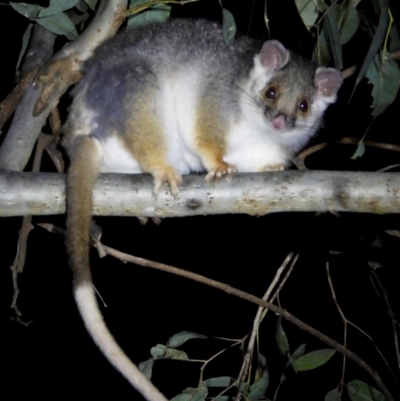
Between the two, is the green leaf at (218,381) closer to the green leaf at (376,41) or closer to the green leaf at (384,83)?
the green leaf at (384,83)

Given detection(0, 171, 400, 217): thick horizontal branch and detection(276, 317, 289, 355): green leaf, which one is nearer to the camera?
detection(0, 171, 400, 217): thick horizontal branch

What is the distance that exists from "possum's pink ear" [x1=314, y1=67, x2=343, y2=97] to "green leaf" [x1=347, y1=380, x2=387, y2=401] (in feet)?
5.43

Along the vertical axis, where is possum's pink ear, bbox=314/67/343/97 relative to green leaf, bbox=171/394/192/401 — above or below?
above

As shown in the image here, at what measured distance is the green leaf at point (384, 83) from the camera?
2937 mm

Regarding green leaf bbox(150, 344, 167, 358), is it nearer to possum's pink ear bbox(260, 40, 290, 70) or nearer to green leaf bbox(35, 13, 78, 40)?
possum's pink ear bbox(260, 40, 290, 70)

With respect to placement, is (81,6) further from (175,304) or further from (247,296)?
(175,304)

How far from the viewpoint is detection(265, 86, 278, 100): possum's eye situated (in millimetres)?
3586

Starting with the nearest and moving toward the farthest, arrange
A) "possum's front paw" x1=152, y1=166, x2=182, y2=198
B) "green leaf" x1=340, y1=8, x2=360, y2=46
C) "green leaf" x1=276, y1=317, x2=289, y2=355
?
1. "possum's front paw" x1=152, y1=166, x2=182, y2=198
2. "green leaf" x1=340, y1=8, x2=360, y2=46
3. "green leaf" x1=276, y1=317, x2=289, y2=355

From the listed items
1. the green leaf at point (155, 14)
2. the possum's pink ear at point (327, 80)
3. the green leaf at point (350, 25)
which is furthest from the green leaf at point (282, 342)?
the green leaf at point (155, 14)

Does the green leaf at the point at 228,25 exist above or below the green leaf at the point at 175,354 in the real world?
above

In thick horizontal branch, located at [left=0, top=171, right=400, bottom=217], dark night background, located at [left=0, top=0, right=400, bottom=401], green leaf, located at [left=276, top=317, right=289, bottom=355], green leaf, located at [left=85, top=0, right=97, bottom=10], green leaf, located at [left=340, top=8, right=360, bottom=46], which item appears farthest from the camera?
dark night background, located at [left=0, top=0, right=400, bottom=401]

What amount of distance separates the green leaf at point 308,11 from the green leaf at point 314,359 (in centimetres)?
170

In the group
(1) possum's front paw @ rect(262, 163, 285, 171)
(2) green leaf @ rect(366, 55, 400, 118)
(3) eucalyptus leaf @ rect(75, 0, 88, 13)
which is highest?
(3) eucalyptus leaf @ rect(75, 0, 88, 13)

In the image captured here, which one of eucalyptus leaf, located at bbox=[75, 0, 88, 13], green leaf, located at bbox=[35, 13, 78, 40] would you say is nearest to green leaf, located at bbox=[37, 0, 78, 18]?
green leaf, located at bbox=[35, 13, 78, 40]
